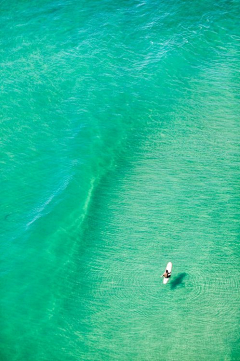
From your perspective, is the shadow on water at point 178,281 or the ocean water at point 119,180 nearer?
the ocean water at point 119,180

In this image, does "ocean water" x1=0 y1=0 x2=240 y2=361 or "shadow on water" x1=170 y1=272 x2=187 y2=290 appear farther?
"shadow on water" x1=170 y1=272 x2=187 y2=290

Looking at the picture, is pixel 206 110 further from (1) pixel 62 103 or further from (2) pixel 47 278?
(2) pixel 47 278

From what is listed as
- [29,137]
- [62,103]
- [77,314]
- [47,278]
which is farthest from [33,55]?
[77,314]

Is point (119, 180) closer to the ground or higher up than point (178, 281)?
higher up

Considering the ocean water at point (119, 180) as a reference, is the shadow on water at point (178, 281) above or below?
below

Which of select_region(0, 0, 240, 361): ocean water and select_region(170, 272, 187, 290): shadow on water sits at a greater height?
select_region(0, 0, 240, 361): ocean water
